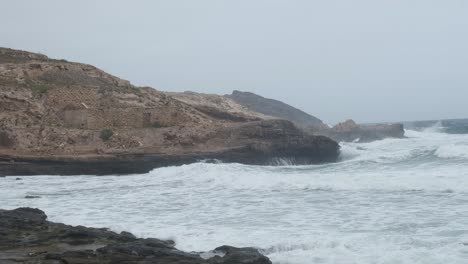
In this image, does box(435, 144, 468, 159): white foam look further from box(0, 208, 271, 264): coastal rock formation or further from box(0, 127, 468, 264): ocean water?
box(0, 208, 271, 264): coastal rock formation

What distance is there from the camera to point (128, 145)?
23078 mm

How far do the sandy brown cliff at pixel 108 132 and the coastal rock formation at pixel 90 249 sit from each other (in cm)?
1232

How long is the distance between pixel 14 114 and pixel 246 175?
12627 millimetres

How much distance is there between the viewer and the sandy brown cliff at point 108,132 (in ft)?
72.5

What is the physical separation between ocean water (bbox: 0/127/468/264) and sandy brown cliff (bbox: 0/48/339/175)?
6.95ft

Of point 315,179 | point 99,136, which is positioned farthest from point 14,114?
point 315,179

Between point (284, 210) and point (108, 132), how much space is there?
13.9 meters

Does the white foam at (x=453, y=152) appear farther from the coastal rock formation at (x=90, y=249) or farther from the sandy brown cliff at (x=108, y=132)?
the coastal rock formation at (x=90, y=249)

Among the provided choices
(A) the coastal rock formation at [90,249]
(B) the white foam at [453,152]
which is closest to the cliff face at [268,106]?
(B) the white foam at [453,152]

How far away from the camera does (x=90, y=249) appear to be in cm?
798

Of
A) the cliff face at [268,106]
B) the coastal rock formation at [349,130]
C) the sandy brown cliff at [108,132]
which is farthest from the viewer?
the cliff face at [268,106]

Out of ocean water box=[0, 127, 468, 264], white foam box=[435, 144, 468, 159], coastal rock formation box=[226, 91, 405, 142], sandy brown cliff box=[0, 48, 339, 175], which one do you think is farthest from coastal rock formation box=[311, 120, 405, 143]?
ocean water box=[0, 127, 468, 264]

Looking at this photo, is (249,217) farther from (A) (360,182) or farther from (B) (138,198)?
(A) (360,182)

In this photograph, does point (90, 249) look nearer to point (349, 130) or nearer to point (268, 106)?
point (349, 130)
